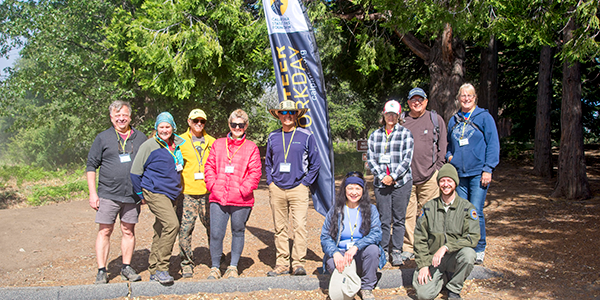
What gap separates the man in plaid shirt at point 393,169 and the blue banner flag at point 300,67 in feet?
3.13

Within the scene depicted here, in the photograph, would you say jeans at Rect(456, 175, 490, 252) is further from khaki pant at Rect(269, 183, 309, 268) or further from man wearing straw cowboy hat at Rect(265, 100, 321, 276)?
khaki pant at Rect(269, 183, 309, 268)

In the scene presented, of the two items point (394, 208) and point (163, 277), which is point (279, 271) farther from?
point (394, 208)

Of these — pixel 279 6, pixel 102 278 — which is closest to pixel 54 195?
pixel 102 278

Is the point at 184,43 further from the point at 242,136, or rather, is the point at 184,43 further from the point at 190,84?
the point at 242,136

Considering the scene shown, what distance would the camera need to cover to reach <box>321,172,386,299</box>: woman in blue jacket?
3980mm

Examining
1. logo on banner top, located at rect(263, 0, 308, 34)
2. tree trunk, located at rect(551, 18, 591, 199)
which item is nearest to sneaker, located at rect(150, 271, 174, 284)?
logo on banner top, located at rect(263, 0, 308, 34)

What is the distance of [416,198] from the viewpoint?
5078 mm

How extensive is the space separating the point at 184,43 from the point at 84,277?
6.50 metres

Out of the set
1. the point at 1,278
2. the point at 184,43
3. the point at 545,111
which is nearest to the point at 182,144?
the point at 1,278

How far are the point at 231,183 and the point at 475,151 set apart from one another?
2.69 metres

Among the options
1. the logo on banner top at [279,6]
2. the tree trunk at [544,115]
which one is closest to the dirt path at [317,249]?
the tree trunk at [544,115]

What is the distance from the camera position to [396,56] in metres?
12.2

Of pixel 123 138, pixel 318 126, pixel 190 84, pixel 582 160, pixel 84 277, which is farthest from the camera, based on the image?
pixel 190 84

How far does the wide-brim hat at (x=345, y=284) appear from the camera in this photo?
3.82 meters
